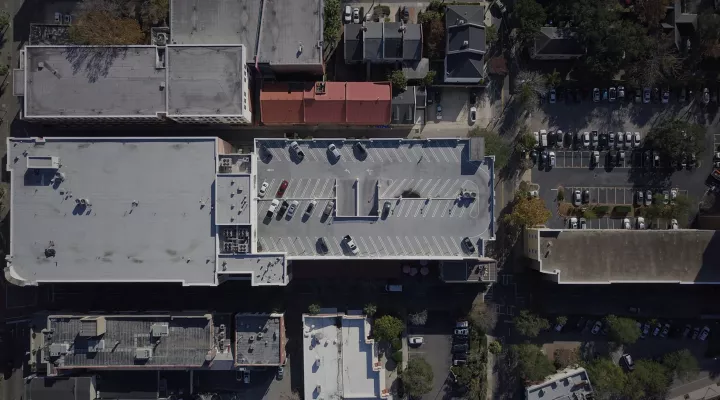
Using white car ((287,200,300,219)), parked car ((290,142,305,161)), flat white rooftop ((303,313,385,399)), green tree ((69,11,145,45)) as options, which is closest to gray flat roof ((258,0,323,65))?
parked car ((290,142,305,161))

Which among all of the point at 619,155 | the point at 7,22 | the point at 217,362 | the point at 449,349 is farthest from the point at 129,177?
the point at 619,155

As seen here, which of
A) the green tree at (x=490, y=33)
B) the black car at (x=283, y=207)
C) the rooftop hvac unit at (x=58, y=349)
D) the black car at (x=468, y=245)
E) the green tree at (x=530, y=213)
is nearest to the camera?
the black car at (x=468, y=245)

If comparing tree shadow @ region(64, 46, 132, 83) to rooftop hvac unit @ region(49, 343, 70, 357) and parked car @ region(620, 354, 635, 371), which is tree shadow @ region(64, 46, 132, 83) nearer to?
rooftop hvac unit @ region(49, 343, 70, 357)

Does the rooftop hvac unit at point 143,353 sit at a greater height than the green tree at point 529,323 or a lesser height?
lesser

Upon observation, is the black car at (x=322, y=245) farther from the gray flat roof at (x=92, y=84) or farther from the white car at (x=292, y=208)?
the gray flat roof at (x=92, y=84)

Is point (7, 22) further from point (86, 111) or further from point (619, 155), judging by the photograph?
point (619, 155)

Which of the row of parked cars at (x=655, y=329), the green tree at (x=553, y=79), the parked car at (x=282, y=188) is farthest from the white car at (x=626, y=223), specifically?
the parked car at (x=282, y=188)

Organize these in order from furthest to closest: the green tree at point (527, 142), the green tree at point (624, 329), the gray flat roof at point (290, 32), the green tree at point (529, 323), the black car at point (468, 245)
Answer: the green tree at point (527, 142), the green tree at point (529, 323), the green tree at point (624, 329), the gray flat roof at point (290, 32), the black car at point (468, 245)
